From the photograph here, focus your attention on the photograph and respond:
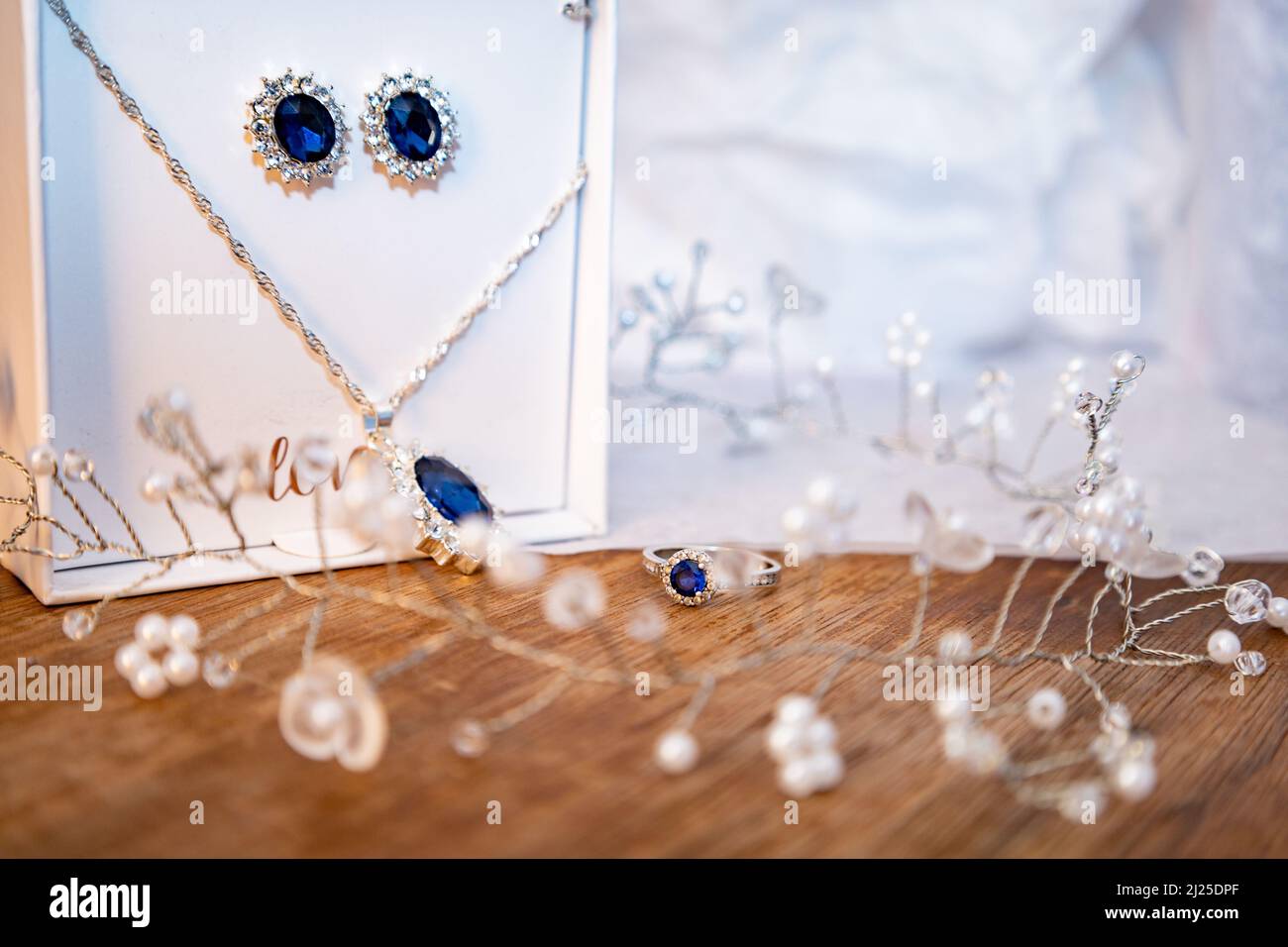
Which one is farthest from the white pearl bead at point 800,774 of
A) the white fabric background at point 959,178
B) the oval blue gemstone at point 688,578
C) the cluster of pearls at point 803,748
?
the white fabric background at point 959,178

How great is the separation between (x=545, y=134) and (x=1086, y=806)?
73 centimetres

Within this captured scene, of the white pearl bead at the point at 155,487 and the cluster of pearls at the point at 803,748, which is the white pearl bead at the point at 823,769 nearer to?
the cluster of pearls at the point at 803,748

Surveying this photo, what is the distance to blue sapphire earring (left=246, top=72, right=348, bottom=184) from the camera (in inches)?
34.7

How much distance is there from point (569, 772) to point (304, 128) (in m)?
0.56

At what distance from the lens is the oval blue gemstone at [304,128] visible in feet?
2.91

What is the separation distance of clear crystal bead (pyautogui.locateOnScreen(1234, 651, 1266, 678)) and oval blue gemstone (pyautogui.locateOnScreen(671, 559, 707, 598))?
39 centimetres

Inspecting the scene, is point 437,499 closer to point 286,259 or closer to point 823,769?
point 286,259

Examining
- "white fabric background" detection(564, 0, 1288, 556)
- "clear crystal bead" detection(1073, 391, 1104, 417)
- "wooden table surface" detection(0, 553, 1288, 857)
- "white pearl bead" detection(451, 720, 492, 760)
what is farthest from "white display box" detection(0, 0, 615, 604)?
"white fabric background" detection(564, 0, 1288, 556)

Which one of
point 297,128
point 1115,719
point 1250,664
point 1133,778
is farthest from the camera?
point 297,128

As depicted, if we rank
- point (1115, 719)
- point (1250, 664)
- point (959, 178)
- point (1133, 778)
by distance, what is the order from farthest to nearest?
point (959, 178), point (1250, 664), point (1115, 719), point (1133, 778)

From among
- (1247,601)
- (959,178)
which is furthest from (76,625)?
(959,178)

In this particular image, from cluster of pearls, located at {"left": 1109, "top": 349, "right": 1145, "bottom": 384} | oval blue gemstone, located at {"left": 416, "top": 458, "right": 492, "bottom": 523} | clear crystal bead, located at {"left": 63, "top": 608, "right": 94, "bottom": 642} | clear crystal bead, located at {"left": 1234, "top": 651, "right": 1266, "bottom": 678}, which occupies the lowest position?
clear crystal bead, located at {"left": 1234, "top": 651, "right": 1266, "bottom": 678}

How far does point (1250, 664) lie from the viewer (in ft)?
2.60

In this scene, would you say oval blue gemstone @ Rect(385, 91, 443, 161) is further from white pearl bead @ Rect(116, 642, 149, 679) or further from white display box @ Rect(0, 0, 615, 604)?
white pearl bead @ Rect(116, 642, 149, 679)
